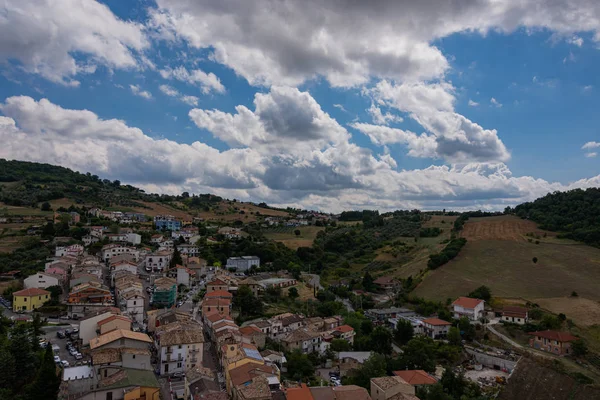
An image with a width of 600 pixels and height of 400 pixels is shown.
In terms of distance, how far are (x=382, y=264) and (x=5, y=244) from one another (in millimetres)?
60169

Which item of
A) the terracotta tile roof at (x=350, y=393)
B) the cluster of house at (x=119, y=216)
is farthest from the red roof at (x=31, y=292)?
the cluster of house at (x=119, y=216)

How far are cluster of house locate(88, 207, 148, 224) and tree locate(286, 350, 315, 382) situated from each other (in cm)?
6602

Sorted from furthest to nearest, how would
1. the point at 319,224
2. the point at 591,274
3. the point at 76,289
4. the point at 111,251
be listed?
the point at 319,224 → the point at 111,251 → the point at 591,274 → the point at 76,289

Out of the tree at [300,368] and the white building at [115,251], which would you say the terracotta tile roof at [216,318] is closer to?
the tree at [300,368]

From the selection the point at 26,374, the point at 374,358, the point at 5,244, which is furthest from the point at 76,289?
the point at 374,358

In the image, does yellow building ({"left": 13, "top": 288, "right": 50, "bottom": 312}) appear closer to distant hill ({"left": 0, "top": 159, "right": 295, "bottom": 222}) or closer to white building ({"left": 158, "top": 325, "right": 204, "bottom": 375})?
white building ({"left": 158, "top": 325, "right": 204, "bottom": 375})

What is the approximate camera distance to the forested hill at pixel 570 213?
63.9m

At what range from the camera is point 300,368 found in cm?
3067

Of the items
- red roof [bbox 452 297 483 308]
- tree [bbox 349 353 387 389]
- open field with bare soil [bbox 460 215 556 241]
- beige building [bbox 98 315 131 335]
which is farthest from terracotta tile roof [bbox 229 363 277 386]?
open field with bare soil [bbox 460 215 556 241]

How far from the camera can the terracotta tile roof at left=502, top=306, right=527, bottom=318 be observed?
4307 cm

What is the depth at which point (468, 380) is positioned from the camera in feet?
102

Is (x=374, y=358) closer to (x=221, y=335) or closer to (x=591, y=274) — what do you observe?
(x=221, y=335)

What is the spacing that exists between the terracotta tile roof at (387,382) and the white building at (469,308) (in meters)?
21.7

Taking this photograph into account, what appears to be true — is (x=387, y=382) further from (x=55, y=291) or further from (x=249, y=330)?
(x=55, y=291)
